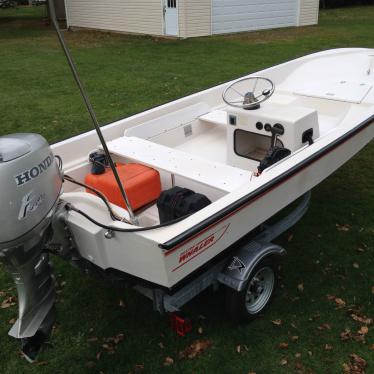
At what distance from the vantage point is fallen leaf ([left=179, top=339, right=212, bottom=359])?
9.89 feet

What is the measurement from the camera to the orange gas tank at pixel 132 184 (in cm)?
325

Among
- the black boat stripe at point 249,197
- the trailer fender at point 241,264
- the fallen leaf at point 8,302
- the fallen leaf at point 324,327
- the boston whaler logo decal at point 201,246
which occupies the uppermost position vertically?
the black boat stripe at point 249,197

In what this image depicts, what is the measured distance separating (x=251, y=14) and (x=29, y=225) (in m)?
14.0

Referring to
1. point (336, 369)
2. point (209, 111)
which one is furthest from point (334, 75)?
point (336, 369)

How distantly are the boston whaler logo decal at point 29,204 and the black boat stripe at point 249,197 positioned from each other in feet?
2.29

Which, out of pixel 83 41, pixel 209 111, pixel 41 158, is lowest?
pixel 83 41

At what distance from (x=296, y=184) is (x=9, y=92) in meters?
7.37

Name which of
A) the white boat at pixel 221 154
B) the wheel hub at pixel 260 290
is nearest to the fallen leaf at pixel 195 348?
the wheel hub at pixel 260 290

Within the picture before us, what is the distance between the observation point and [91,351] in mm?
3078

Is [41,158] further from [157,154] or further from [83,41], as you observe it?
[83,41]

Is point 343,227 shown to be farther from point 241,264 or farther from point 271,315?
point 241,264

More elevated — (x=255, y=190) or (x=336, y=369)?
(x=255, y=190)

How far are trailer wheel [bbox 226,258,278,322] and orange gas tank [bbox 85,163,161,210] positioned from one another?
36.9 inches

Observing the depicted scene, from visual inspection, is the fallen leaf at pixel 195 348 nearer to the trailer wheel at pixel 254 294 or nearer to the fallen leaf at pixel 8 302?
the trailer wheel at pixel 254 294
